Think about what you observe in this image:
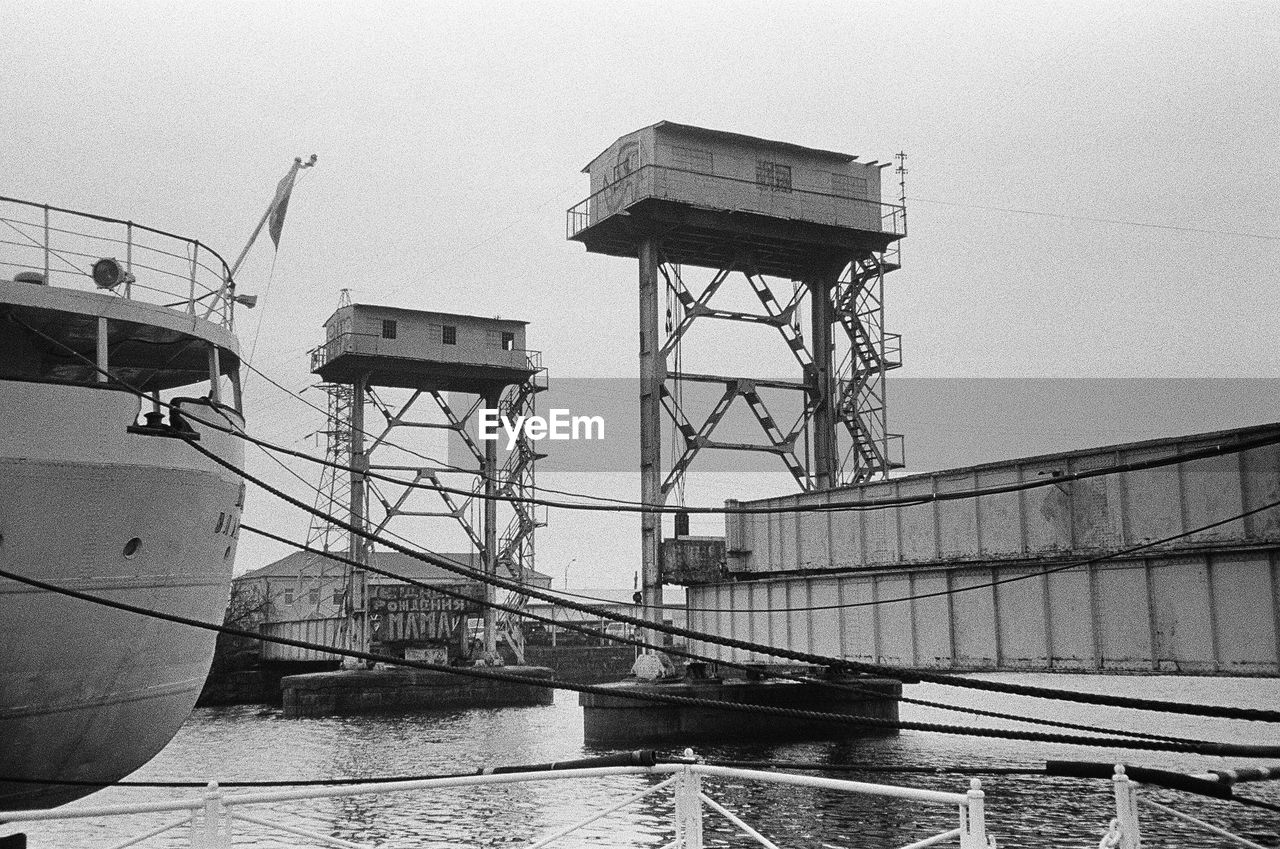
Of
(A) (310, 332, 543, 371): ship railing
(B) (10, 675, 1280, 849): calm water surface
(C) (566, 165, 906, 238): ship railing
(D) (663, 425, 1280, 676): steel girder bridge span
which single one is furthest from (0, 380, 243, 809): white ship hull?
(A) (310, 332, 543, 371): ship railing

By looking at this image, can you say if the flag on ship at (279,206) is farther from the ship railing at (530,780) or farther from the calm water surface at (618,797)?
the ship railing at (530,780)

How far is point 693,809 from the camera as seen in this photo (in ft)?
35.1

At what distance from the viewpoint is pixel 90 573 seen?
53.1ft

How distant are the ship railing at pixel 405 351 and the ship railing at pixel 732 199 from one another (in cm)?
1803

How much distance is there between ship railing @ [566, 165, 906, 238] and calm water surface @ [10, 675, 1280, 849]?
21.2 m

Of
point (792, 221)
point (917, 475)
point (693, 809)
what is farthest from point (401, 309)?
point (693, 809)

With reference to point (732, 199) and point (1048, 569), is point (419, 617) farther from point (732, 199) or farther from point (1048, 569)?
point (1048, 569)

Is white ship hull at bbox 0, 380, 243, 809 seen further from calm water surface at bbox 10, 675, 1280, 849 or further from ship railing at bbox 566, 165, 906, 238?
ship railing at bbox 566, 165, 906, 238

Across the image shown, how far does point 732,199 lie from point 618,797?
25.8 metres

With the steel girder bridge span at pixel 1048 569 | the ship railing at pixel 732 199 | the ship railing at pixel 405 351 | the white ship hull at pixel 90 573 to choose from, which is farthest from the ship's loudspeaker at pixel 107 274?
the ship railing at pixel 405 351

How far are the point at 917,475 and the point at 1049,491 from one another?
15.4 ft

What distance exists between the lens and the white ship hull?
15.4 metres

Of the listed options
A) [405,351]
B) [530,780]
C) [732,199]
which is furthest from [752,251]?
[530,780]

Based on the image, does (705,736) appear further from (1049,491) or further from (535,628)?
(535,628)
